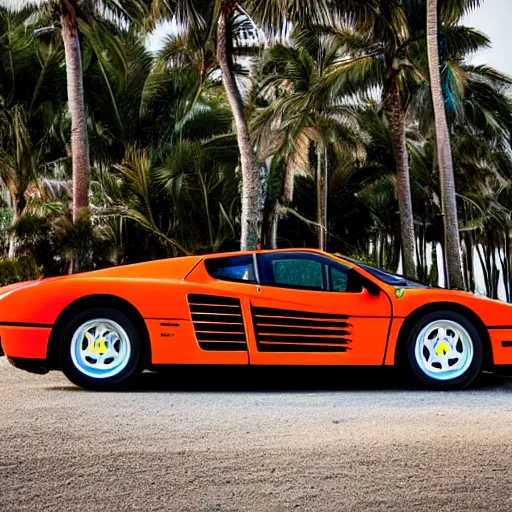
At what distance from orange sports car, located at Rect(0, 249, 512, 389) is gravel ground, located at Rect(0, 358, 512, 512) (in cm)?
25

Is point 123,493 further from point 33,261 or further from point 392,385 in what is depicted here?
point 33,261

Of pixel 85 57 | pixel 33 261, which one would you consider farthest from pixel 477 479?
pixel 85 57

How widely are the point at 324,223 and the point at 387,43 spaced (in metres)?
6.41

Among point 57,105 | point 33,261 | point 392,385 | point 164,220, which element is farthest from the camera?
point 57,105

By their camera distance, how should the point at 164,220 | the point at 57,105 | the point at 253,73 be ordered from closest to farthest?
the point at 164,220 → the point at 253,73 → the point at 57,105

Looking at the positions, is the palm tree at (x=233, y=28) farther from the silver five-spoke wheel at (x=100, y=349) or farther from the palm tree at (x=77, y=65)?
the silver five-spoke wheel at (x=100, y=349)

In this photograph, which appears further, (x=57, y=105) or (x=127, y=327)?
(x=57, y=105)

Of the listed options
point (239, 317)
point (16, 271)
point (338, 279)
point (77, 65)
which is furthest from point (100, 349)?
point (77, 65)

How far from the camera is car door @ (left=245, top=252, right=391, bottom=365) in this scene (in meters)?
6.82

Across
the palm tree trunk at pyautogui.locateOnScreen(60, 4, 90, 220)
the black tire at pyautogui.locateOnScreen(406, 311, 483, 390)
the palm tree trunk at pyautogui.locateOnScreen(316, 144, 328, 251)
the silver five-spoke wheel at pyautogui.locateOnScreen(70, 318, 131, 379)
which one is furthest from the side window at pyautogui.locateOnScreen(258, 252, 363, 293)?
the palm tree trunk at pyautogui.locateOnScreen(316, 144, 328, 251)

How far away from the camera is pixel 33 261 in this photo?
55.2 ft

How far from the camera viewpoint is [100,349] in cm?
673

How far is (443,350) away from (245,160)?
11046mm

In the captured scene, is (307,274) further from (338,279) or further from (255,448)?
(255,448)
